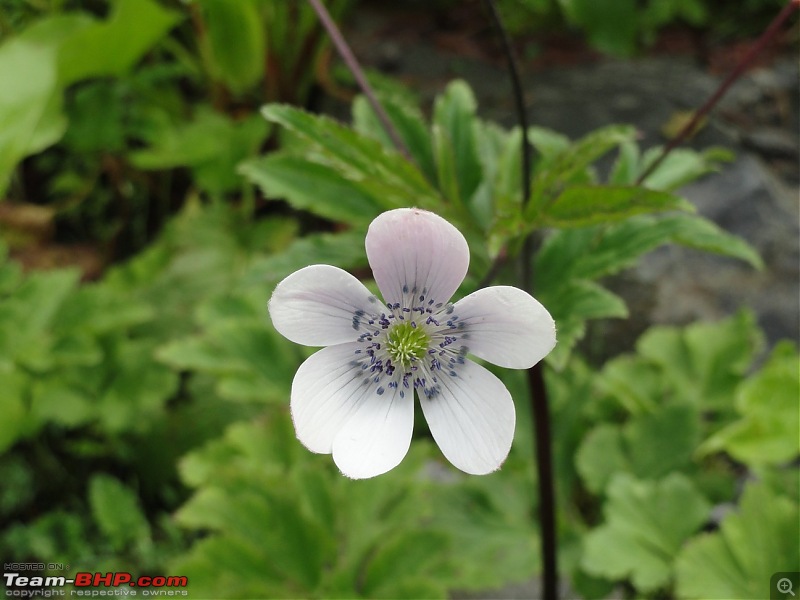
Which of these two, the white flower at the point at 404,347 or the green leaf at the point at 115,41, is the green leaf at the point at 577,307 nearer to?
the white flower at the point at 404,347

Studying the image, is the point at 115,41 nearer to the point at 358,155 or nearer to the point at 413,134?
the point at 413,134

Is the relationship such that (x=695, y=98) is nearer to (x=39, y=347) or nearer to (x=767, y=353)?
(x=767, y=353)

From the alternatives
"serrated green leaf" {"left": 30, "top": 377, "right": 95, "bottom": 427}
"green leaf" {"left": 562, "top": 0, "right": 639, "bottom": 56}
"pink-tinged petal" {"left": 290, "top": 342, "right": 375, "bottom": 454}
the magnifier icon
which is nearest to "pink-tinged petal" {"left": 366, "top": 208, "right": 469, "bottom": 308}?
"pink-tinged petal" {"left": 290, "top": 342, "right": 375, "bottom": 454}

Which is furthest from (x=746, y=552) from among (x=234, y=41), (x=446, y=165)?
(x=234, y=41)

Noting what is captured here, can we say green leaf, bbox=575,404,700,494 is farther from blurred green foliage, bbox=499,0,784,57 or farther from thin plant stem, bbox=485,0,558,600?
blurred green foliage, bbox=499,0,784,57

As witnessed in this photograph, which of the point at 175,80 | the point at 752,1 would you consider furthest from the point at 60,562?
the point at 752,1
